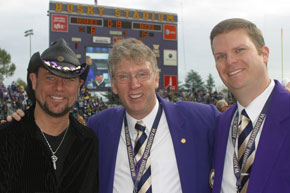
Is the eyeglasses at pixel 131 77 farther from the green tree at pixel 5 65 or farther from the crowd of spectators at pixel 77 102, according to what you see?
the green tree at pixel 5 65

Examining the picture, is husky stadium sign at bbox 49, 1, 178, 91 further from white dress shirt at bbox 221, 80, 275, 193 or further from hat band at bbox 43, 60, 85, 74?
white dress shirt at bbox 221, 80, 275, 193

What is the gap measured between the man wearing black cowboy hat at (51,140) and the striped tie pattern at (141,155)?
474mm

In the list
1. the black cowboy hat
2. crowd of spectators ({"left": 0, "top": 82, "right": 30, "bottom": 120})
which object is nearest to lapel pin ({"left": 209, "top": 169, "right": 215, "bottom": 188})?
the black cowboy hat

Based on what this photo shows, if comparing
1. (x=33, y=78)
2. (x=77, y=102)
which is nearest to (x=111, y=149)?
(x=33, y=78)

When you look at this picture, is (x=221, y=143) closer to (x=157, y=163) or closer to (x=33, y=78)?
(x=157, y=163)

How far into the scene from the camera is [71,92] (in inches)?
125

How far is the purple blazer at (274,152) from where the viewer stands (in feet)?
7.24

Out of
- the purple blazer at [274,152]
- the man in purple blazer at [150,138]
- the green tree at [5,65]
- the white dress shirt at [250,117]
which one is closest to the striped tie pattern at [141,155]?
the man in purple blazer at [150,138]

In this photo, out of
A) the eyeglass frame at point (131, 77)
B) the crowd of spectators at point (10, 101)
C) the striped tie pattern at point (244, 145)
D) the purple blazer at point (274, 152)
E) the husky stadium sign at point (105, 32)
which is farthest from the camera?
the husky stadium sign at point (105, 32)

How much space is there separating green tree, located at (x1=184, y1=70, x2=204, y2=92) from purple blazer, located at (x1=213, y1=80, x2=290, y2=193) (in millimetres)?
59811

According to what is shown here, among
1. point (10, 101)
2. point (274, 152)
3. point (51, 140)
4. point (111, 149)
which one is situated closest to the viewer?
point (274, 152)

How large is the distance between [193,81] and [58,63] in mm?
60140

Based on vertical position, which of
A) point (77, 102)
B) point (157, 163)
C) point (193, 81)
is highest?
point (193, 81)

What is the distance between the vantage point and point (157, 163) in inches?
116
